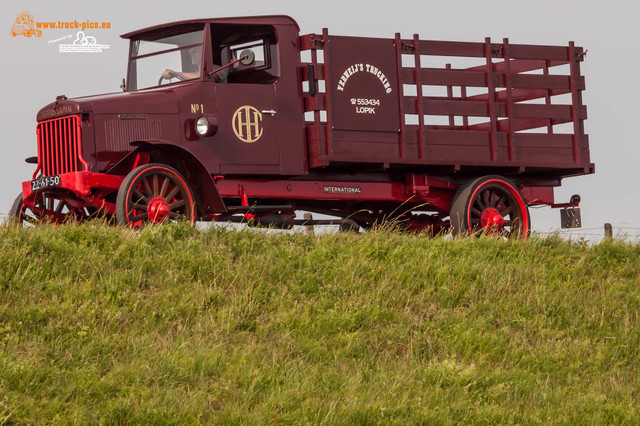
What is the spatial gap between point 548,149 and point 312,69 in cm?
402

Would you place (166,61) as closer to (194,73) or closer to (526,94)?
(194,73)

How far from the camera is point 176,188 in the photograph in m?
11.4

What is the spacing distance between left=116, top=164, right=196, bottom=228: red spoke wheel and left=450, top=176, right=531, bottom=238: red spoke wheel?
13.3 feet

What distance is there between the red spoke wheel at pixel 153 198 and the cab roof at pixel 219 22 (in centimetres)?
223

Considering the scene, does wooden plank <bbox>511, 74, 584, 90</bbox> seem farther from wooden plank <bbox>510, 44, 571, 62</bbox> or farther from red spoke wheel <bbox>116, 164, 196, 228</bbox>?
red spoke wheel <bbox>116, 164, 196, 228</bbox>

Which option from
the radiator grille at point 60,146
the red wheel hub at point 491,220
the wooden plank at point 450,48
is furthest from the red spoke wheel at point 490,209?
the radiator grille at point 60,146

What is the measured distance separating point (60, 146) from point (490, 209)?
19.2 feet

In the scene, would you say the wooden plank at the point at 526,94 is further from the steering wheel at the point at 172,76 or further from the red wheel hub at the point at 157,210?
the red wheel hub at the point at 157,210

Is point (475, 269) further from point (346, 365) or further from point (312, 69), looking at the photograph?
point (312, 69)

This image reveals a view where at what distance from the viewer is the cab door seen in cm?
1250

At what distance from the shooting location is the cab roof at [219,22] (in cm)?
1266

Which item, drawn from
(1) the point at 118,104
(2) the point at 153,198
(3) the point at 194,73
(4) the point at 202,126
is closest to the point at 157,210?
(2) the point at 153,198

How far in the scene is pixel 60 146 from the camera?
39.8ft

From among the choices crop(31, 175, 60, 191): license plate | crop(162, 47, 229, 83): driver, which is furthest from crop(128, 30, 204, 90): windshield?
crop(31, 175, 60, 191): license plate
